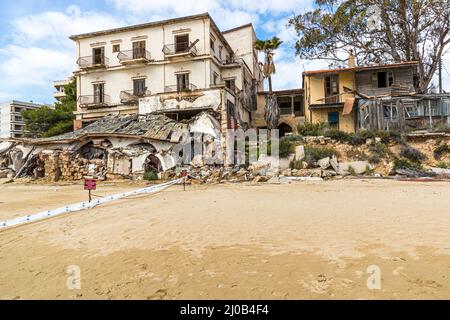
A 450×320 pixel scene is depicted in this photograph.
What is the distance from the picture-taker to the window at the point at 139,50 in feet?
90.9

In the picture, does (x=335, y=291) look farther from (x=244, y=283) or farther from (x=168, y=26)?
(x=168, y=26)

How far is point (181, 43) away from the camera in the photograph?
88.9ft

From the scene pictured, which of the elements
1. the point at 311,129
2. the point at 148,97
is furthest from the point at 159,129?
the point at 311,129

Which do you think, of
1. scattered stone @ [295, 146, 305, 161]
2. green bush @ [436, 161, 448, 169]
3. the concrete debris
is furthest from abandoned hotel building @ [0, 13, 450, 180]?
the concrete debris

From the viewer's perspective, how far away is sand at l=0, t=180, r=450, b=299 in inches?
115

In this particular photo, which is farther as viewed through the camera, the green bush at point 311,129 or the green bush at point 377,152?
the green bush at point 311,129

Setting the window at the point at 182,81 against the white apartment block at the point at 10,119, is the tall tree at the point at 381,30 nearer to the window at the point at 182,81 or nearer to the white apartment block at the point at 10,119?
the window at the point at 182,81

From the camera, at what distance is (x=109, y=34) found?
28.9m

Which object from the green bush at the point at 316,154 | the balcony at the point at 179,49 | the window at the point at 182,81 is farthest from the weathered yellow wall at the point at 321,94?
the window at the point at 182,81

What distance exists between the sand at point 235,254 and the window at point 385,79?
2180 centimetres

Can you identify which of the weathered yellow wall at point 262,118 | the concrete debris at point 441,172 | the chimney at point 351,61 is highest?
the chimney at point 351,61

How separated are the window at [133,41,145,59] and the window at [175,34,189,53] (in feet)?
11.0

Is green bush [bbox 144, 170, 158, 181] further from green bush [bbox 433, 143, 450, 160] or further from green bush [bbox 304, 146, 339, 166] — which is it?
green bush [bbox 433, 143, 450, 160]
